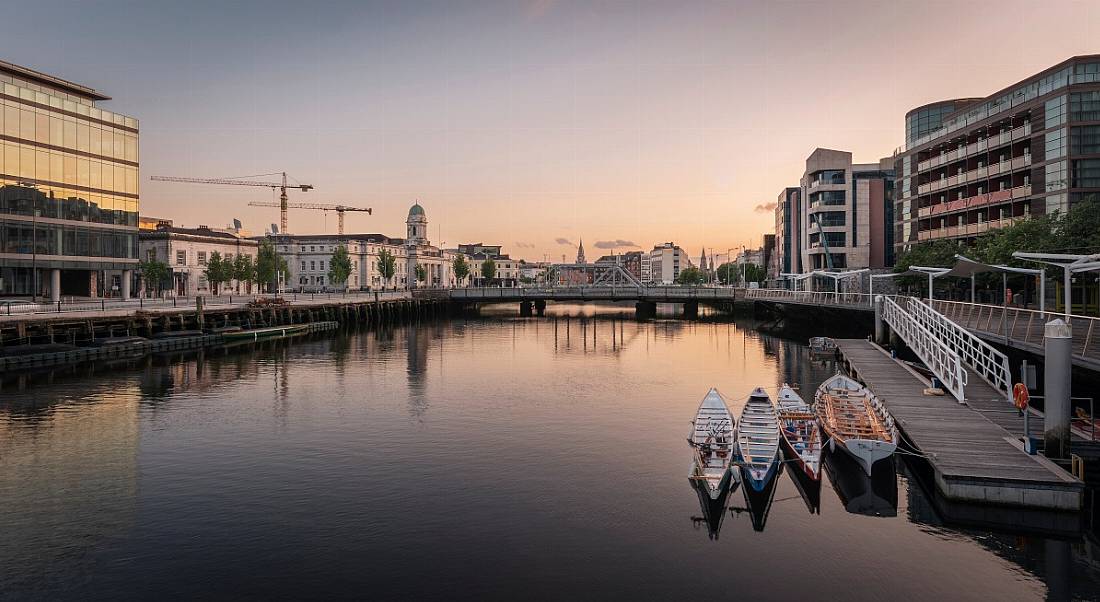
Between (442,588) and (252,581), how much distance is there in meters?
4.90

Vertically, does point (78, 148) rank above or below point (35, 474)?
above

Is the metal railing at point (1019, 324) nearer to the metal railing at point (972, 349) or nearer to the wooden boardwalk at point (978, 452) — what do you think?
the metal railing at point (972, 349)

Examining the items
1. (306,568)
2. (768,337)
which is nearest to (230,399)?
(306,568)

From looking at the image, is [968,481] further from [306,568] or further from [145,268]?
[145,268]

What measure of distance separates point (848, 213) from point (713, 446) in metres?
115

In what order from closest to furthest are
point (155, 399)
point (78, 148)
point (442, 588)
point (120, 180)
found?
point (442, 588) → point (155, 399) → point (78, 148) → point (120, 180)

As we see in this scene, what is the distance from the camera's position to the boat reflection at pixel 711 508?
2089cm

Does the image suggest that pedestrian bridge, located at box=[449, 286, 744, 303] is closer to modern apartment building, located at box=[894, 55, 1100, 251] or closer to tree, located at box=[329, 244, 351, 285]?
modern apartment building, located at box=[894, 55, 1100, 251]

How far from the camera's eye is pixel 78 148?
79562 mm

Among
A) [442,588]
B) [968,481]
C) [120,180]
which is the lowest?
[442,588]

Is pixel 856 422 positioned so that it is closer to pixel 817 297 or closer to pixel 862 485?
pixel 862 485

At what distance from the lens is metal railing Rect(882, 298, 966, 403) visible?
30.0m

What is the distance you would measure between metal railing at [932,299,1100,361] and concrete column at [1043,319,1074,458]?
5.29 m

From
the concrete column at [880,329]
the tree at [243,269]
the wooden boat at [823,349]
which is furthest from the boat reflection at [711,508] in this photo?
the tree at [243,269]
